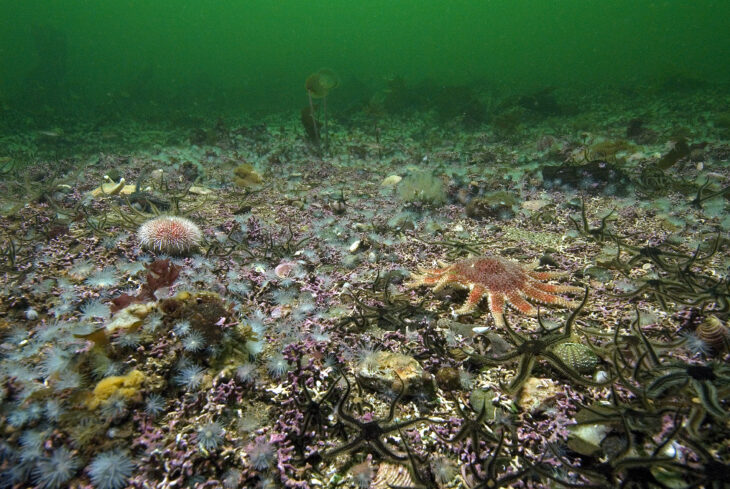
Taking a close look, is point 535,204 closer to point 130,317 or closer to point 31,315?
point 130,317

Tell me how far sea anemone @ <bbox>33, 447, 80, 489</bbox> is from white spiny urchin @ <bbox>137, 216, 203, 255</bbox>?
9.58ft

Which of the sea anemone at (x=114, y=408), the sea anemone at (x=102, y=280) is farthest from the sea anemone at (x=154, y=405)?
the sea anemone at (x=102, y=280)

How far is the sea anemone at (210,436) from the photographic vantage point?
86.6 inches

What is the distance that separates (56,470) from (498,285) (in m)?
3.64

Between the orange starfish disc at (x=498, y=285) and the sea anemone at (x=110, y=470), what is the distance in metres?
2.84

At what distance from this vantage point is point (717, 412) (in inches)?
71.7

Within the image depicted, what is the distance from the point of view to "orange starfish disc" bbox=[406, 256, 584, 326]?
343 centimetres

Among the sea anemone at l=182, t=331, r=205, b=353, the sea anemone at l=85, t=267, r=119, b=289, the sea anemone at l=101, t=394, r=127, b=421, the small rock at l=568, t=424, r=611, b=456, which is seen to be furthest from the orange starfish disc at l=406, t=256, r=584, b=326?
the sea anemone at l=85, t=267, r=119, b=289

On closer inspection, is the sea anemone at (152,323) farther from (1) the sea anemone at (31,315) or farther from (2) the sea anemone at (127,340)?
(1) the sea anemone at (31,315)

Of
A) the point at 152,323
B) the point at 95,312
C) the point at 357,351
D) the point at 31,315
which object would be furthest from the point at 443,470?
the point at 31,315

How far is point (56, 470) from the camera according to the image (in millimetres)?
1908

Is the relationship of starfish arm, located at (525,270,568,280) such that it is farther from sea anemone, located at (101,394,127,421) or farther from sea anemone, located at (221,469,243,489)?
sea anemone, located at (101,394,127,421)

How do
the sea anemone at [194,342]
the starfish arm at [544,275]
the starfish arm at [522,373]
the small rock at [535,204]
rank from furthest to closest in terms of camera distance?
the small rock at [535,204] → the starfish arm at [544,275] → the sea anemone at [194,342] → the starfish arm at [522,373]

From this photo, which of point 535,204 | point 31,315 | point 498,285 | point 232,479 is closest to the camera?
point 232,479
